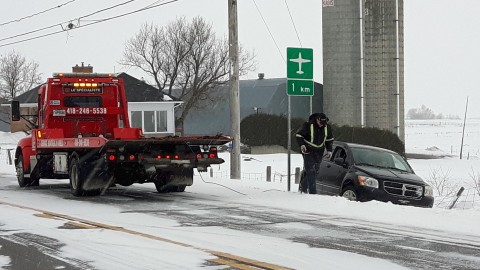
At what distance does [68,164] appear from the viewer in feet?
53.9

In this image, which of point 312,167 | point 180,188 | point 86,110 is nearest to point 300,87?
point 312,167

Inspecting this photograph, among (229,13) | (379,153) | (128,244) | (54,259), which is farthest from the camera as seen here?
(229,13)

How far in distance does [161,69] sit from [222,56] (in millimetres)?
4977

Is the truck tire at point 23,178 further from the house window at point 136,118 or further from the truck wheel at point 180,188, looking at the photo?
the house window at point 136,118

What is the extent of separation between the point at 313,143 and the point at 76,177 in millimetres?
5203

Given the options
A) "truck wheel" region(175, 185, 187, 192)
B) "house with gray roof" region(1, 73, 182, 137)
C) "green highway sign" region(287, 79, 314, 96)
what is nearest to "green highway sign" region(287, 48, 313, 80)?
"green highway sign" region(287, 79, 314, 96)

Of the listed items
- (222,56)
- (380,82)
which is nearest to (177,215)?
(380,82)

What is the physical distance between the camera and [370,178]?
14.2m

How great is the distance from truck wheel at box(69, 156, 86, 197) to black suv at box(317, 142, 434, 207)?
17.1 feet

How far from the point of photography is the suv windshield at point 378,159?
15383 mm

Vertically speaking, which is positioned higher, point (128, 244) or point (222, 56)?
point (222, 56)

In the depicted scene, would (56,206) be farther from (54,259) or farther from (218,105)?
(218,105)

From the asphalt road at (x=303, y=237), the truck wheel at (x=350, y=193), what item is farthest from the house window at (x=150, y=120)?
the truck wheel at (x=350, y=193)

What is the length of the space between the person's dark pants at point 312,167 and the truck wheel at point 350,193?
2.42 ft
